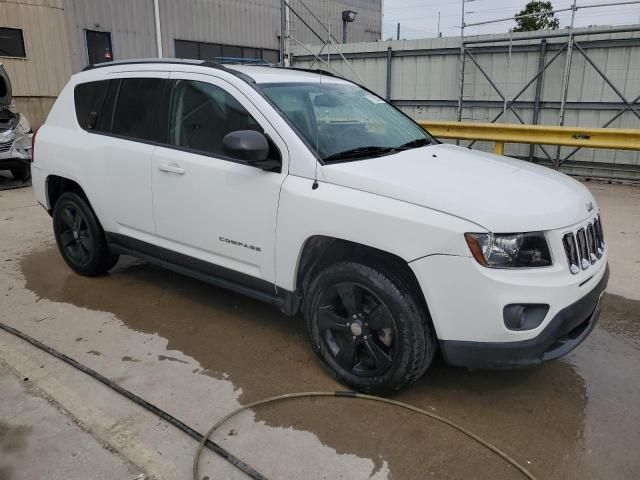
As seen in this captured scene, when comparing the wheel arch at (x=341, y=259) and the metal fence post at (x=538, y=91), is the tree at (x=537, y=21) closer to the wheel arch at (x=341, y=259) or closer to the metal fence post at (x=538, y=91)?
the metal fence post at (x=538, y=91)

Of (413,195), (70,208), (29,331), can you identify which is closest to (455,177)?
(413,195)

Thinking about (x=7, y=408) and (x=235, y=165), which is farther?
(x=235, y=165)

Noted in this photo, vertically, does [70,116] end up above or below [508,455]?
above

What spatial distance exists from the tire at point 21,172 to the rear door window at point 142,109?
693 cm

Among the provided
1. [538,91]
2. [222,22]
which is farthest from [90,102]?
[222,22]

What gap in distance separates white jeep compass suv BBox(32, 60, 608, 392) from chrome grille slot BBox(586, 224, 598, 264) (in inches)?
0.8

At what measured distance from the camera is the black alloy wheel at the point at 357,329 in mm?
2951

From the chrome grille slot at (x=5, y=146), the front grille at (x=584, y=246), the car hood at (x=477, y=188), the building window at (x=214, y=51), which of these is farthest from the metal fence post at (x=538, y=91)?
the building window at (x=214, y=51)

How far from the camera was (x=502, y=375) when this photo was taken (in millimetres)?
3367

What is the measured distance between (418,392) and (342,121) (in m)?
1.78

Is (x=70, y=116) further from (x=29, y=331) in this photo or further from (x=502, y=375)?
(x=502, y=375)

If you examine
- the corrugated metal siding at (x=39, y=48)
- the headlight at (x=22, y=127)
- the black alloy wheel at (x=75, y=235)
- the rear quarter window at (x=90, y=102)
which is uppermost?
the corrugated metal siding at (x=39, y=48)

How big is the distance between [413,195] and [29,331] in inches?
117

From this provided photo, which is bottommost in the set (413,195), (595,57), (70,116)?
(413,195)
